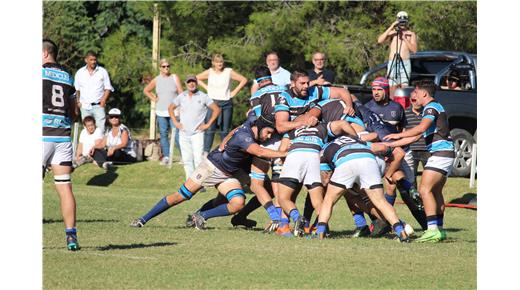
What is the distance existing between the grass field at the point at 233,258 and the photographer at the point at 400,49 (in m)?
3.61

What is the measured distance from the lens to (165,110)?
22.7 m

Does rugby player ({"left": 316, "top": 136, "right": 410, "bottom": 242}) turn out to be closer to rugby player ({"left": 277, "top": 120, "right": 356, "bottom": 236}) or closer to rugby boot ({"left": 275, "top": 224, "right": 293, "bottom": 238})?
rugby player ({"left": 277, "top": 120, "right": 356, "bottom": 236})

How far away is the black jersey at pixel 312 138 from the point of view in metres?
13.8

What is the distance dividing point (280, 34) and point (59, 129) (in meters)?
16.4

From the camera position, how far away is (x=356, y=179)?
43.7ft

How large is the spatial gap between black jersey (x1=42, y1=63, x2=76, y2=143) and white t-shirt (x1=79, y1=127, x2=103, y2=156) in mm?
10997

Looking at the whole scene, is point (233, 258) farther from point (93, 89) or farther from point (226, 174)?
point (93, 89)

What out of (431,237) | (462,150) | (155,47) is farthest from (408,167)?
(155,47)

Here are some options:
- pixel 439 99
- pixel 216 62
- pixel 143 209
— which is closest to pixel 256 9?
pixel 216 62

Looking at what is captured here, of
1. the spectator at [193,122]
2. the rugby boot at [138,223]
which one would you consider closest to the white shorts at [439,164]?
the rugby boot at [138,223]

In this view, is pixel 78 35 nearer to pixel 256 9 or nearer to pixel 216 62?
pixel 256 9

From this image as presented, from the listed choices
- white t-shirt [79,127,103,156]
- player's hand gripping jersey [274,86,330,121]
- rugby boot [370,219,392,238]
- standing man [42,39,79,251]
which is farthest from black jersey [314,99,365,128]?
white t-shirt [79,127,103,156]

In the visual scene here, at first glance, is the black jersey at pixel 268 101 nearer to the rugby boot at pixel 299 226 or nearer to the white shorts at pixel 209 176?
the white shorts at pixel 209 176

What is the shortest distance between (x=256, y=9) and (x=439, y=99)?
8.98 meters
